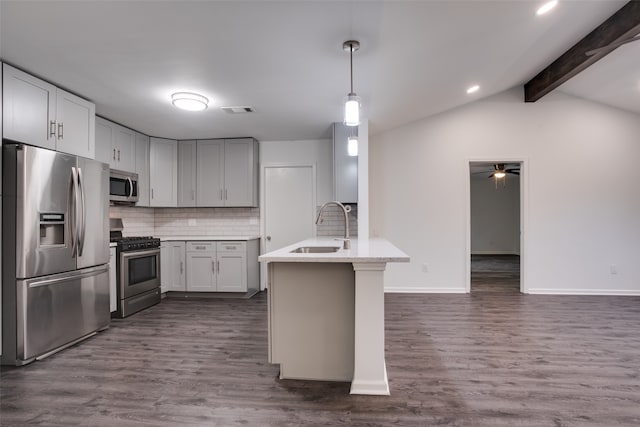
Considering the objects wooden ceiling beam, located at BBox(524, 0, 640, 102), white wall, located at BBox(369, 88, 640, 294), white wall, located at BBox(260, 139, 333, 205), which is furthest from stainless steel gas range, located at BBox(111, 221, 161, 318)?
wooden ceiling beam, located at BBox(524, 0, 640, 102)

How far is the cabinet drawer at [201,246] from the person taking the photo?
191 inches

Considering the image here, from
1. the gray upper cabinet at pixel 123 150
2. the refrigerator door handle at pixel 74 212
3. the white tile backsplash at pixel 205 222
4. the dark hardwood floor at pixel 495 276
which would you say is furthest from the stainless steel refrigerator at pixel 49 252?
the dark hardwood floor at pixel 495 276

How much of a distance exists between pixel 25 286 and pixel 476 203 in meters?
10.6

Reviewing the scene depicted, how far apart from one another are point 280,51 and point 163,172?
3182mm

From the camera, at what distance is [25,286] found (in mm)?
2633

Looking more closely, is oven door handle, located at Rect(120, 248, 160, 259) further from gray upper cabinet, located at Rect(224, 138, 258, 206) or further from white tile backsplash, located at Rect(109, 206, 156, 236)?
gray upper cabinet, located at Rect(224, 138, 258, 206)

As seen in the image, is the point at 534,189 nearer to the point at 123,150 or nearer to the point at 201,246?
the point at 201,246

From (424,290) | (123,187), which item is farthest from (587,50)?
(123,187)

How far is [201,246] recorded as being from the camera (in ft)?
16.0

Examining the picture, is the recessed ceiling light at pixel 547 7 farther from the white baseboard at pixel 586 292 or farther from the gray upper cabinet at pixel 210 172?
the gray upper cabinet at pixel 210 172

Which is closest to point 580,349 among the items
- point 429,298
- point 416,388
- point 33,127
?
point 416,388

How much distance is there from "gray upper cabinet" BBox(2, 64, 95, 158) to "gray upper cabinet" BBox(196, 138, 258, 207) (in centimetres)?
178

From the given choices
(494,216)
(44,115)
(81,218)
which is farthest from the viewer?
(494,216)

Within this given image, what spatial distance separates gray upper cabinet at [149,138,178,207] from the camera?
4.96 m
